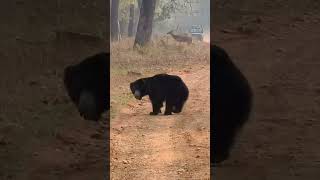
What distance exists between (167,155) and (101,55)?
2201 mm

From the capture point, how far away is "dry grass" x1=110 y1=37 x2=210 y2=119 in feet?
29.1

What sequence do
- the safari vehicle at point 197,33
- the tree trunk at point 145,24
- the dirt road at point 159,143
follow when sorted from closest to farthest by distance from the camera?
the dirt road at point 159,143 → the tree trunk at point 145,24 → the safari vehicle at point 197,33

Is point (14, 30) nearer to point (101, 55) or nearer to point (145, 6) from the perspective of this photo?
point (101, 55)

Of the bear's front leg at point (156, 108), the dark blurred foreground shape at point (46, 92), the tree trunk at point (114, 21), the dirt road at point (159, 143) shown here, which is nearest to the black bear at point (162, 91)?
the bear's front leg at point (156, 108)

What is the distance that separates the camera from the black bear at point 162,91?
20.5 feet

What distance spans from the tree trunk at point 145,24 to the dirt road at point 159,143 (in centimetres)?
454

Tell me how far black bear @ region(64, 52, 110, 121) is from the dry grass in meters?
3.76

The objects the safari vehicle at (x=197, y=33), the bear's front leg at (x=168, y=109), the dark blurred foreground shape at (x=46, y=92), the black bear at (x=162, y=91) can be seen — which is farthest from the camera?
the safari vehicle at (x=197, y=33)

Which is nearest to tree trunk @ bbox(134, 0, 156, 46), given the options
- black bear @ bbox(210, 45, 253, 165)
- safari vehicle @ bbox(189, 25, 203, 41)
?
safari vehicle @ bbox(189, 25, 203, 41)

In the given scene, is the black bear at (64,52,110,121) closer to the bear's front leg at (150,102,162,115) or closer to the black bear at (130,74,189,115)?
the black bear at (130,74,189,115)

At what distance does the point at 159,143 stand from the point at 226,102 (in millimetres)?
2470

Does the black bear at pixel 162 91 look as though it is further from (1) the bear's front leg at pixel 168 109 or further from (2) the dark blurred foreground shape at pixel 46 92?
(2) the dark blurred foreground shape at pixel 46 92

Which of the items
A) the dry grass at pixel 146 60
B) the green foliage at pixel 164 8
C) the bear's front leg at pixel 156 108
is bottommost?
the bear's front leg at pixel 156 108

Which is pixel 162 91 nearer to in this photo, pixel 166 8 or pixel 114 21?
pixel 114 21
